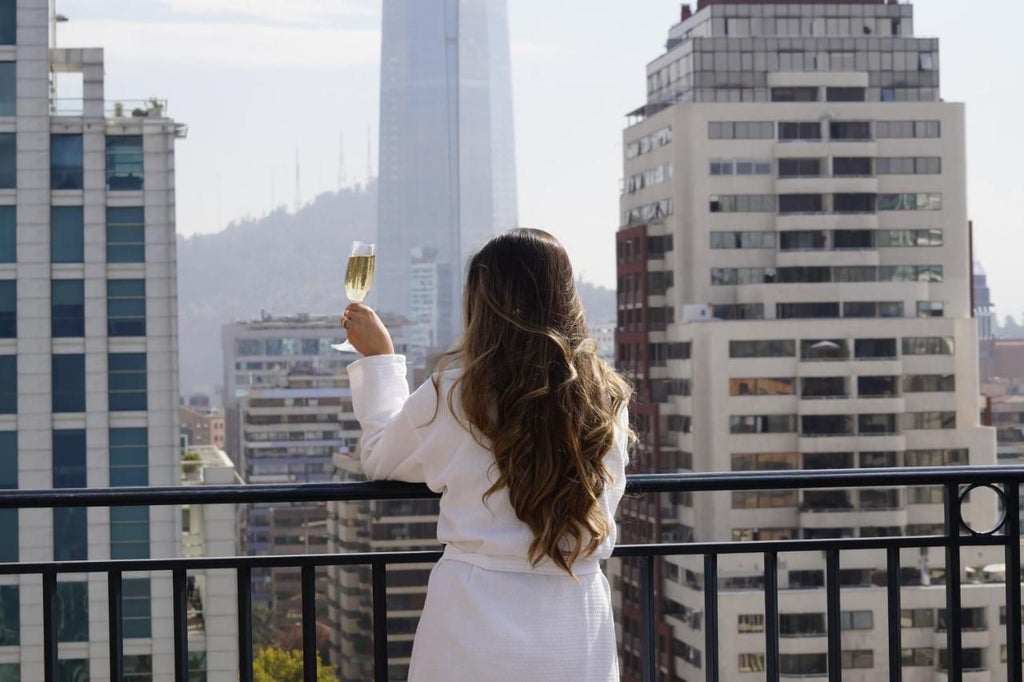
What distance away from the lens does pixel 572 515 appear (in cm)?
166

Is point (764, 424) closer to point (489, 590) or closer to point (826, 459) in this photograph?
point (826, 459)

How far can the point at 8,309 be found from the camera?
35438mm

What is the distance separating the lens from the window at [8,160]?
3503 cm

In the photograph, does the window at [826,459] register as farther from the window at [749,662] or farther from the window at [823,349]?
the window at [749,662]

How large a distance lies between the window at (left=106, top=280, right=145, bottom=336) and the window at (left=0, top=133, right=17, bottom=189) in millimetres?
3455

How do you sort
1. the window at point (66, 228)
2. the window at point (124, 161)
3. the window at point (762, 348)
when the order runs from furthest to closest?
the window at point (762, 348), the window at point (66, 228), the window at point (124, 161)

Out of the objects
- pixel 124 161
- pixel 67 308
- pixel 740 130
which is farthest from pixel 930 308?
pixel 67 308

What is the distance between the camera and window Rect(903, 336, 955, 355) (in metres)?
41.5

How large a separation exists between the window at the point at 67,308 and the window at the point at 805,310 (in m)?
19.8

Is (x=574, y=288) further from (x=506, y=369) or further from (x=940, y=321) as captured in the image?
(x=940, y=321)

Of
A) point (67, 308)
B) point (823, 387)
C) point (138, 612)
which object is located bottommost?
point (138, 612)

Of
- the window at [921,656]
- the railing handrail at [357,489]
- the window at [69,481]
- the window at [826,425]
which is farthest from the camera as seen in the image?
the window at [826,425]

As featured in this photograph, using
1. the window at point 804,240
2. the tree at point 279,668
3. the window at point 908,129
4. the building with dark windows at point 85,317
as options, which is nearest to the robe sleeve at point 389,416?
the tree at point 279,668

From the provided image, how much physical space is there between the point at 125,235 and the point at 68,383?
3.97 metres
